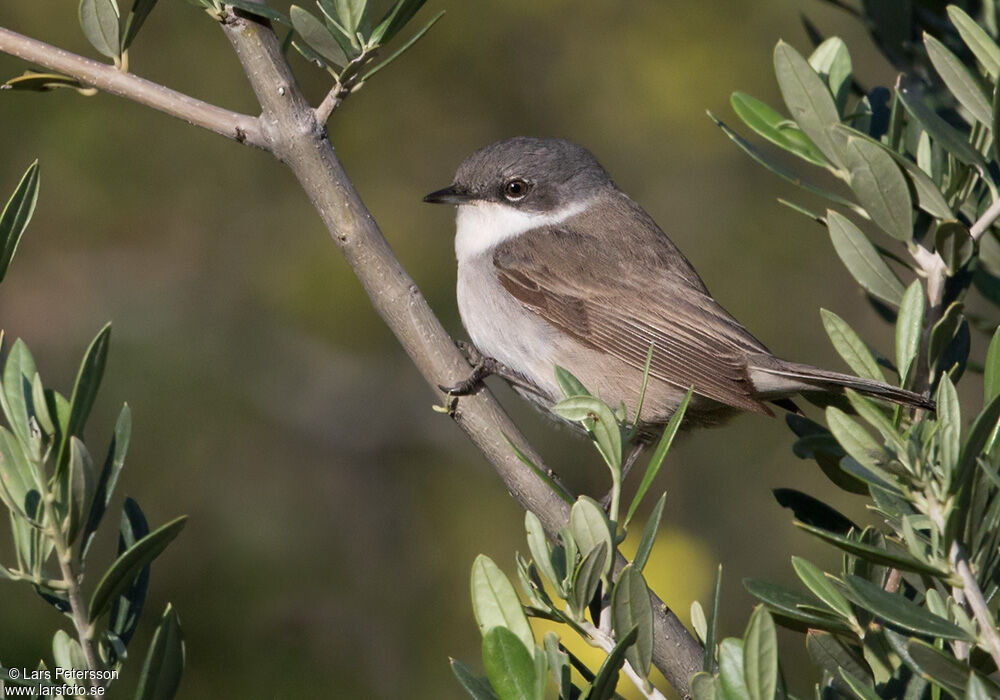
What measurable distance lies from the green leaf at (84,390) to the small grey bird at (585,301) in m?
2.29

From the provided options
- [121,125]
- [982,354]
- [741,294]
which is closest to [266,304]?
[121,125]

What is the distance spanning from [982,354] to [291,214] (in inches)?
153

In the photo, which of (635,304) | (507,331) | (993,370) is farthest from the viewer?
(635,304)

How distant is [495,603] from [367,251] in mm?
1062

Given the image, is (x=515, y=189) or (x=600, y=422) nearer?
(x=600, y=422)

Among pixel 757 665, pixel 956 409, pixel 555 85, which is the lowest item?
pixel 757 665

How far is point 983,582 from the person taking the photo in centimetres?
172

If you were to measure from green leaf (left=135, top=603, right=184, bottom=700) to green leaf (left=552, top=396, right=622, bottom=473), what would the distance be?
28.7 inches

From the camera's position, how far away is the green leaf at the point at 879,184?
2221 mm

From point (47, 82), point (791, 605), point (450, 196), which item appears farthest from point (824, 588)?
point (450, 196)

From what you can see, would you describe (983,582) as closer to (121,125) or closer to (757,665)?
(757,665)

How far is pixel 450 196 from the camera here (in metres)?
4.92

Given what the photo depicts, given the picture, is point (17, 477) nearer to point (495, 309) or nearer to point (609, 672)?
point (609, 672)

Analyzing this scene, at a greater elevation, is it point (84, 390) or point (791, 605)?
point (84, 390)
